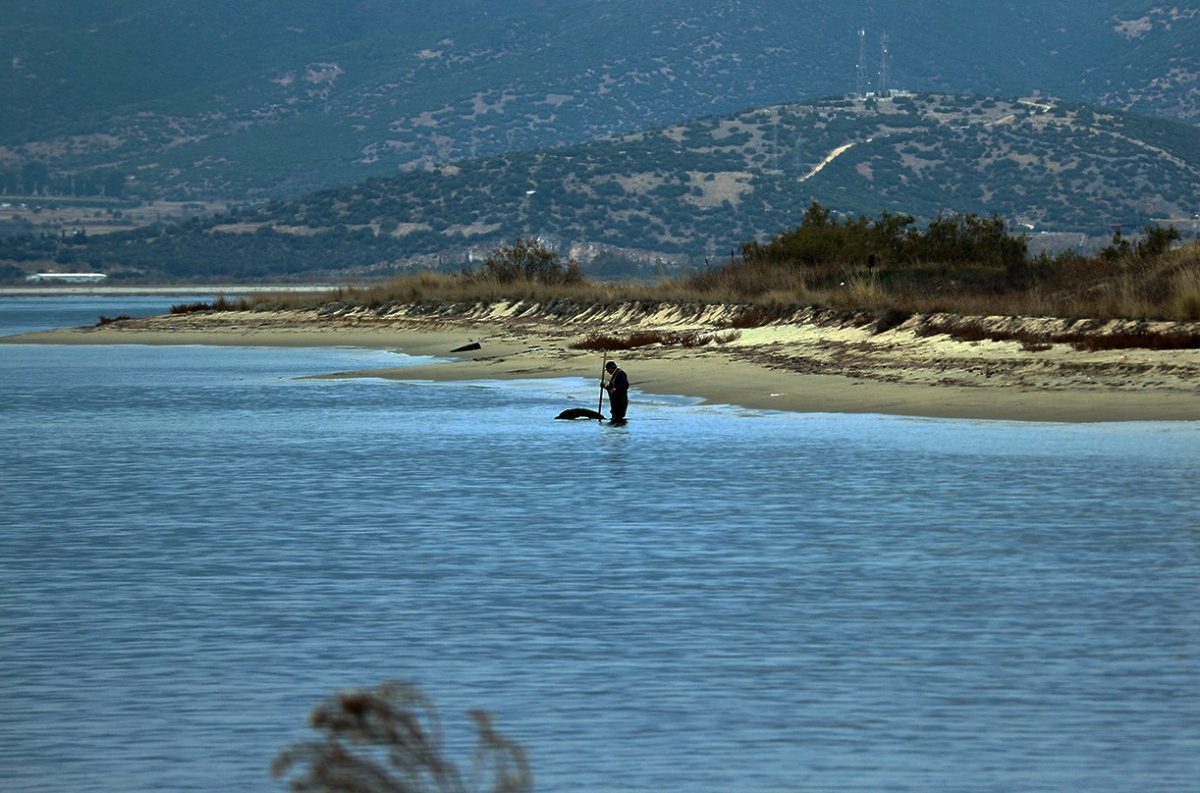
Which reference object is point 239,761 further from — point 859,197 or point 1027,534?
point 859,197

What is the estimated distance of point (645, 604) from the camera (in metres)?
16.8

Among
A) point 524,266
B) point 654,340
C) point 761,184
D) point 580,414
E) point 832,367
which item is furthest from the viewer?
point 761,184

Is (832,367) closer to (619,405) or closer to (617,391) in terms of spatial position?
(619,405)

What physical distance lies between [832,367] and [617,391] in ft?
28.8

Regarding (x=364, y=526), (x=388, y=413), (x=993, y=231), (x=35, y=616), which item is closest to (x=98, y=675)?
(x=35, y=616)

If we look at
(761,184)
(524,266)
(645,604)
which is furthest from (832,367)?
(761,184)

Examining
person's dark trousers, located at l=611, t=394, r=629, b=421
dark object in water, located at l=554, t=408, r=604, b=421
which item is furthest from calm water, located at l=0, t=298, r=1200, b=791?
dark object in water, located at l=554, t=408, r=604, b=421

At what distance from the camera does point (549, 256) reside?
82.1 metres

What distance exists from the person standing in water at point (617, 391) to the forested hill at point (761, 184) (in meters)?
121

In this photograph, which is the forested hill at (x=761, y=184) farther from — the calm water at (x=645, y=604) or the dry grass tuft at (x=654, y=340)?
the calm water at (x=645, y=604)

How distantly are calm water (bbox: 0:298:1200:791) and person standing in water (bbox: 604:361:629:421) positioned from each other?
130 centimetres

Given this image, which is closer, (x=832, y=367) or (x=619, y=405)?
(x=619, y=405)

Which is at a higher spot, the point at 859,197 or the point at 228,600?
the point at 859,197

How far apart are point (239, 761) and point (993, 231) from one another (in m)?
51.0
